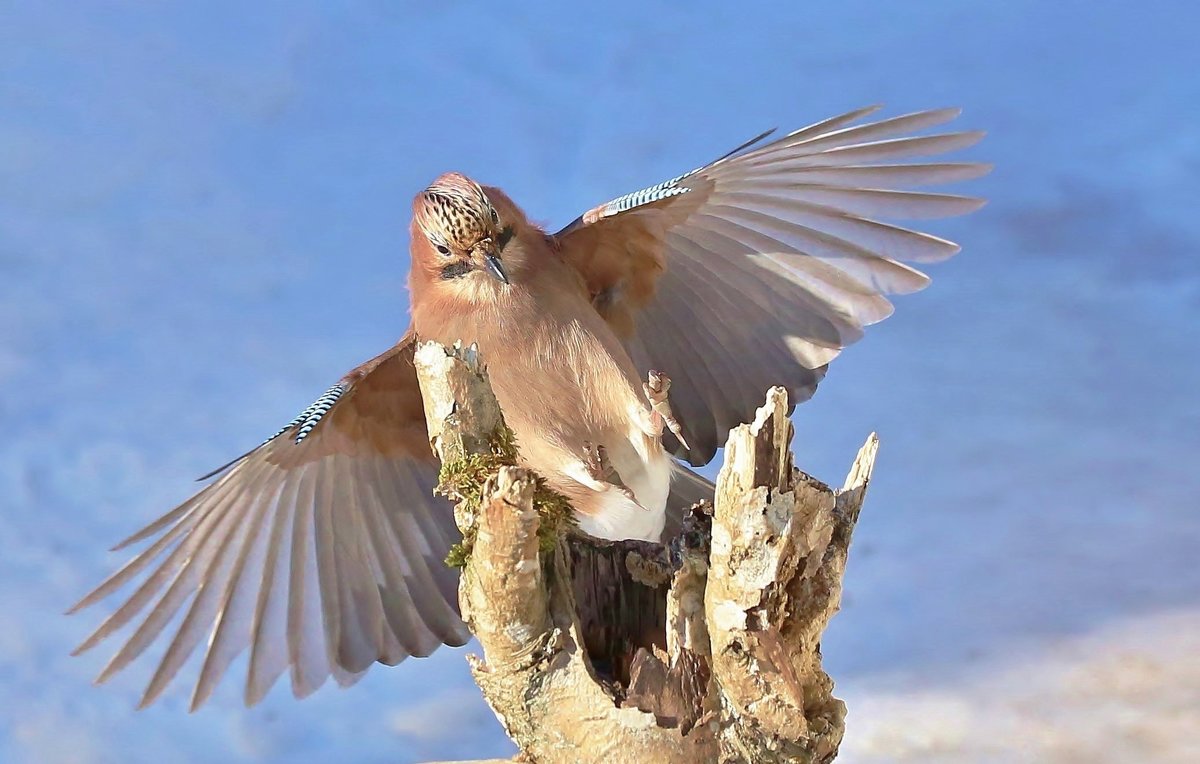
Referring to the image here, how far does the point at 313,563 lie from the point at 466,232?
2.05 meters

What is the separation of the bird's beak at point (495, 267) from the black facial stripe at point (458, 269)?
3.7 inches

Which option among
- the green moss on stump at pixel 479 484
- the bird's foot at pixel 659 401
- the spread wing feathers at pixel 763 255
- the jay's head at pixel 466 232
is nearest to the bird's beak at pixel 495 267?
the jay's head at pixel 466 232

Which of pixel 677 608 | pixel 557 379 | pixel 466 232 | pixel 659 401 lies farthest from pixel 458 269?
pixel 677 608

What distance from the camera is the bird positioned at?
15.7 feet

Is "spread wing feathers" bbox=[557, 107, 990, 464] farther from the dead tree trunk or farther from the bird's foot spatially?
the dead tree trunk

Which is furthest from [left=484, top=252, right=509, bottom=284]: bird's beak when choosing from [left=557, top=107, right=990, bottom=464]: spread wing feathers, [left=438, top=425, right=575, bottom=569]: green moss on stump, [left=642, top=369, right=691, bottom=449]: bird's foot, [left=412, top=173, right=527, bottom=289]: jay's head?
[left=438, top=425, right=575, bottom=569]: green moss on stump

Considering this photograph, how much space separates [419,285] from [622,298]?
111 cm

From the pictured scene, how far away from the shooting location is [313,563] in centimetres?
575

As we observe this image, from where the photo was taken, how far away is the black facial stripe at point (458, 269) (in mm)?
4773

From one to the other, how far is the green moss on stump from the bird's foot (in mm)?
507

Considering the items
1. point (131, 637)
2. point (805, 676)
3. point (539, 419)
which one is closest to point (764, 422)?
point (805, 676)

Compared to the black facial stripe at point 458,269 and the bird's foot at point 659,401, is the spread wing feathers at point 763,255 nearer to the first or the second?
the black facial stripe at point 458,269

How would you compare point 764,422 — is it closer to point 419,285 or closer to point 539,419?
point 539,419

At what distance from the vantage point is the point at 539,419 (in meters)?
4.78
